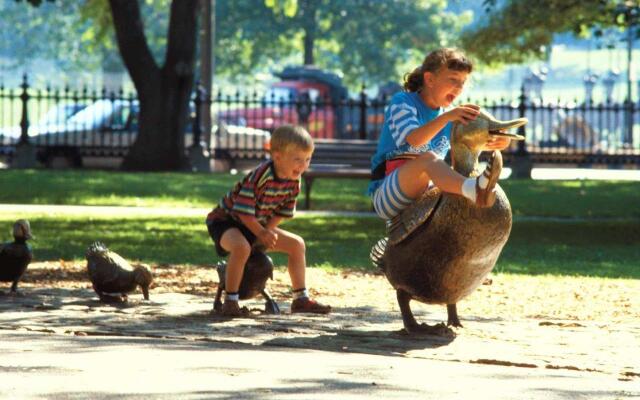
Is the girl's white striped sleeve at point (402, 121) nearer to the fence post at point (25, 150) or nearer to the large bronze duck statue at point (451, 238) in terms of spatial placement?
the large bronze duck statue at point (451, 238)

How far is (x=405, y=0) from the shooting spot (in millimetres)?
63156

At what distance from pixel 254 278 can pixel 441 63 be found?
1.63 metres

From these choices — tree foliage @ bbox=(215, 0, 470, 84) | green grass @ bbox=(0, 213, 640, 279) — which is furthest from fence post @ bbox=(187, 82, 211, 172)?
tree foliage @ bbox=(215, 0, 470, 84)

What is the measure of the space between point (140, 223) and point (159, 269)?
199 inches

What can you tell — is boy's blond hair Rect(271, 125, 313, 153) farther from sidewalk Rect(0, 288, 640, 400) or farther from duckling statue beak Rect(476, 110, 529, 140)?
duckling statue beak Rect(476, 110, 529, 140)

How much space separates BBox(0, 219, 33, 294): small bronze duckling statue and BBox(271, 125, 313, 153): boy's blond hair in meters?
1.81

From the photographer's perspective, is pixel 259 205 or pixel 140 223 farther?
pixel 140 223

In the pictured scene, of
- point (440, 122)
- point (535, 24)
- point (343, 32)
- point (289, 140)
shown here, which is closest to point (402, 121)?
point (440, 122)

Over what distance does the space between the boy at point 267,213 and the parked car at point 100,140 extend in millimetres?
22064

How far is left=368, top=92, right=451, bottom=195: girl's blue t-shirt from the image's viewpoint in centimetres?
751

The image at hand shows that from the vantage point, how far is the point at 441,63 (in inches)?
295

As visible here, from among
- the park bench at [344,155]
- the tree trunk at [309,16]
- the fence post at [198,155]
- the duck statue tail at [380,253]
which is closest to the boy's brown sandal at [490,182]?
the duck statue tail at [380,253]

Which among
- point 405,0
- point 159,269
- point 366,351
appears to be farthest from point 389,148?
point 405,0

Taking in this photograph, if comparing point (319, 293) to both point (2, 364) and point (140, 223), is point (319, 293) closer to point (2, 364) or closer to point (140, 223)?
point (2, 364)
